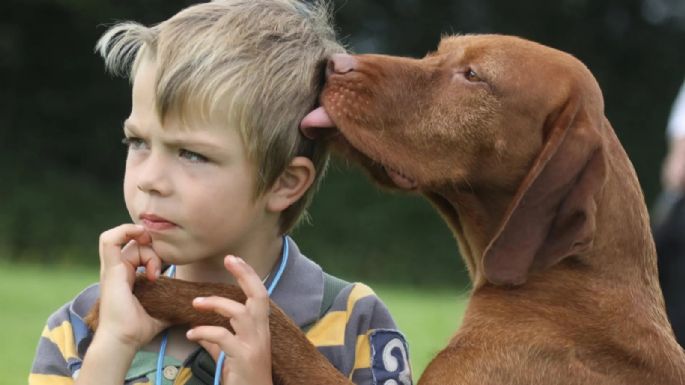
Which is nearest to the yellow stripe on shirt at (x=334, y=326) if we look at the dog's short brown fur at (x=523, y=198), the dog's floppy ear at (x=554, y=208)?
the dog's short brown fur at (x=523, y=198)

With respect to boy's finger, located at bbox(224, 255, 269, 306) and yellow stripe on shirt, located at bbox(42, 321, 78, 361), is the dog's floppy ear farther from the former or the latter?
yellow stripe on shirt, located at bbox(42, 321, 78, 361)

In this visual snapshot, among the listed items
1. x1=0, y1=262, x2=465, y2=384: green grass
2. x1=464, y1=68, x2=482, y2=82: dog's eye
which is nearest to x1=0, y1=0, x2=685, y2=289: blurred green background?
x1=0, y1=262, x2=465, y2=384: green grass

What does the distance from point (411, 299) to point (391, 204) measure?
735 centimetres

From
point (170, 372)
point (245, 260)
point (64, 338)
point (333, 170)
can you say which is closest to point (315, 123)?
point (245, 260)

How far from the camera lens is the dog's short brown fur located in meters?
3.72

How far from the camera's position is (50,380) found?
360cm

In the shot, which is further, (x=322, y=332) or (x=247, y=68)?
(x=322, y=332)

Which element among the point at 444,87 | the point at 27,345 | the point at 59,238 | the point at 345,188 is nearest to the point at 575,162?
the point at 444,87

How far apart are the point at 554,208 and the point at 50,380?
1556 millimetres

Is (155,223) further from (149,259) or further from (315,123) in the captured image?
(315,123)

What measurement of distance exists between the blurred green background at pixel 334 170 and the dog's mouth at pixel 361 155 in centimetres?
1411

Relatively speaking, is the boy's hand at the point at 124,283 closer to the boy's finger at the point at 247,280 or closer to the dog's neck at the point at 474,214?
the boy's finger at the point at 247,280

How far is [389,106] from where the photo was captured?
12.8 ft

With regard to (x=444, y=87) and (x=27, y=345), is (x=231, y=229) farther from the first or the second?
(x=27, y=345)
